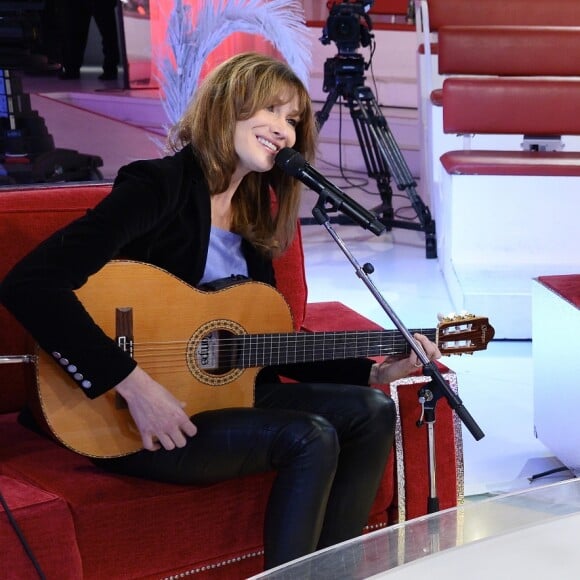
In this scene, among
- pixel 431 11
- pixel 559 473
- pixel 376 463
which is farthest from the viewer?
pixel 431 11

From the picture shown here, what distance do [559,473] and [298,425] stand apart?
1.11 m

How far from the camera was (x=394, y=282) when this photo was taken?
176 inches

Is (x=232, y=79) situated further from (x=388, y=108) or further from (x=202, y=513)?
(x=388, y=108)

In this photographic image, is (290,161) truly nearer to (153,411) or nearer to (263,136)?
(263,136)

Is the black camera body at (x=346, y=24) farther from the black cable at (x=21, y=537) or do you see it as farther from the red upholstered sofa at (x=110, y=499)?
the black cable at (x=21, y=537)

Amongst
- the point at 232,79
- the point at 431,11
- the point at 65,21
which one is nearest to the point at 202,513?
the point at 232,79

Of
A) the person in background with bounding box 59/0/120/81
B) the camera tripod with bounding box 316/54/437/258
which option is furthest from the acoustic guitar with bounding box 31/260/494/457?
the person in background with bounding box 59/0/120/81

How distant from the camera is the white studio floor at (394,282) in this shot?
281 centimetres

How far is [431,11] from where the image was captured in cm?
509

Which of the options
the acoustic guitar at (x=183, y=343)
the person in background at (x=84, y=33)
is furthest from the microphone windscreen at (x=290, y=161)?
the person in background at (x=84, y=33)

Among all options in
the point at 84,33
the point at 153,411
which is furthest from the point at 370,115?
the point at 153,411

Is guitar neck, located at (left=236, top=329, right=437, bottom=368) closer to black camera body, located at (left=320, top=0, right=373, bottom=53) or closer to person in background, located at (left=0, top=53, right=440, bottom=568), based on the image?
person in background, located at (left=0, top=53, right=440, bottom=568)

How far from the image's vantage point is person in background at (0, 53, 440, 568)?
1754mm

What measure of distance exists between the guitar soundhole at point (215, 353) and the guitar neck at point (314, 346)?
0.01 meters
